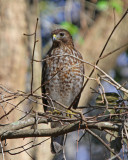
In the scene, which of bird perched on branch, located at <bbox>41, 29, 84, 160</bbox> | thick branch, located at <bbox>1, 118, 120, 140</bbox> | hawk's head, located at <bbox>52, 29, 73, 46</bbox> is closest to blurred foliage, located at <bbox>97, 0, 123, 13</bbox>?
hawk's head, located at <bbox>52, 29, 73, 46</bbox>

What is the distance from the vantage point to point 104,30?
7.65 meters

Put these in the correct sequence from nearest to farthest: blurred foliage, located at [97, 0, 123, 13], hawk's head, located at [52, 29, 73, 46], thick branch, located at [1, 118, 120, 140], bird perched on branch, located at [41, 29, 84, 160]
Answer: thick branch, located at [1, 118, 120, 140] < bird perched on branch, located at [41, 29, 84, 160] < hawk's head, located at [52, 29, 73, 46] < blurred foliage, located at [97, 0, 123, 13]

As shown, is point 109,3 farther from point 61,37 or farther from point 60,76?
point 60,76

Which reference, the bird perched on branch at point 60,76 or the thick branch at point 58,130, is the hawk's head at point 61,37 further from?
the thick branch at point 58,130

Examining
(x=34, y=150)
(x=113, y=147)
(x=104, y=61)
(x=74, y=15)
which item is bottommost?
(x=113, y=147)

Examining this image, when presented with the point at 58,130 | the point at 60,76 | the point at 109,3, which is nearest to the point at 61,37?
the point at 60,76

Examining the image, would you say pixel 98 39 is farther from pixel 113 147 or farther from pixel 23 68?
pixel 113 147

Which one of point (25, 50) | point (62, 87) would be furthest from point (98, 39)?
point (62, 87)

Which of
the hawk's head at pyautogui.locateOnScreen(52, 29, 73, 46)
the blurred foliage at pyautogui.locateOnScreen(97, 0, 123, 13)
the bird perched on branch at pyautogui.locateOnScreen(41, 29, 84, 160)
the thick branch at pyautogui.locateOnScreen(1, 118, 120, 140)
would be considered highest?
the blurred foliage at pyautogui.locateOnScreen(97, 0, 123, 13)

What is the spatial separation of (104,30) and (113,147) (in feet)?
15.1

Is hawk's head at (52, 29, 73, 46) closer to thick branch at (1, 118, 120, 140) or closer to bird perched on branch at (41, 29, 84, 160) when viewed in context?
bird perched on branch at (41, 29, 84, 160)

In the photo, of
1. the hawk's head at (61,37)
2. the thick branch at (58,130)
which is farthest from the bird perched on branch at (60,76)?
the thick branch at (58,130)

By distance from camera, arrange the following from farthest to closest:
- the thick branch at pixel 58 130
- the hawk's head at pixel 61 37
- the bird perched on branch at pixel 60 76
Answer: the hawk's head at pixel 61 37 < the bird perched on branch at pixel 60 76 < the thick branch at pixel 58 130

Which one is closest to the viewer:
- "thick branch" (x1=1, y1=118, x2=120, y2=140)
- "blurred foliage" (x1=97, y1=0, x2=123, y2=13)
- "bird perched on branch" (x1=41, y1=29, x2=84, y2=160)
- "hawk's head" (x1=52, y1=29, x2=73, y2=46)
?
"thick branch" (x1=1, y1=118, x2=120, y2=140)
